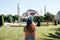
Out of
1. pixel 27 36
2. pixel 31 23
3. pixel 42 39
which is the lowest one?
pixel 42 39

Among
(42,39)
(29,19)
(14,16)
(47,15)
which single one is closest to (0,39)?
(42,39)

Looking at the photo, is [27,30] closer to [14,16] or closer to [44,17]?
[44,17]

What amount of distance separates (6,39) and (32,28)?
5.46m

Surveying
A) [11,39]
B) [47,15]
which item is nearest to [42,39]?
[11,39]

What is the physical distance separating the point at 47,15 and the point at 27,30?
166 ft

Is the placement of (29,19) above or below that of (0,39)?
above

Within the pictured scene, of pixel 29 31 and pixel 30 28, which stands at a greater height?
pixel 30 28

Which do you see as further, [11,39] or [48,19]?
[48,19]

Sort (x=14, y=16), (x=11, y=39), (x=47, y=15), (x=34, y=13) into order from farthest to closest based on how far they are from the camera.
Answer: (x=14, y=16), (x=47, y=15), (x=11, y=39), (x=34, y=13)

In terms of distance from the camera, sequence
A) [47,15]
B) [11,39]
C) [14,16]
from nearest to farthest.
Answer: [11,39]
[47,15]
[14,16]

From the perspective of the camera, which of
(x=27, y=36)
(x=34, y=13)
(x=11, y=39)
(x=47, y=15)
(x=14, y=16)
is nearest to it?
(x=27, y=36)

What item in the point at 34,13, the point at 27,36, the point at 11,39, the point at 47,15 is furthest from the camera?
the point at 47,15

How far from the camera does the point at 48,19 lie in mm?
58406

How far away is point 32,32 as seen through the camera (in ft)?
22.5
